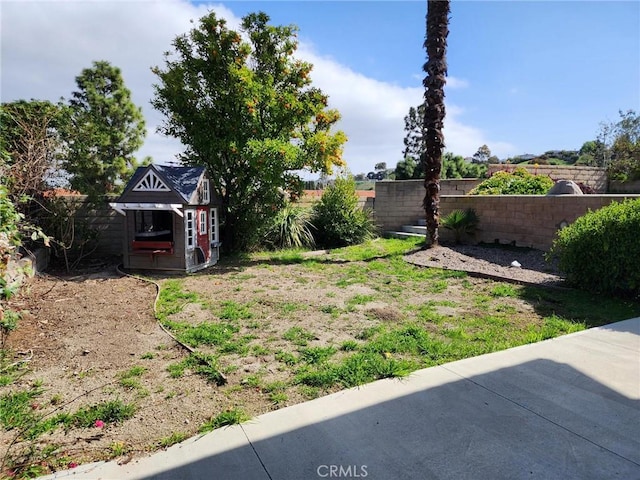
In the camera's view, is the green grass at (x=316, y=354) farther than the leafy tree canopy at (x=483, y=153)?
No

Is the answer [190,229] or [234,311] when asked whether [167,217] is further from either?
[234,311]

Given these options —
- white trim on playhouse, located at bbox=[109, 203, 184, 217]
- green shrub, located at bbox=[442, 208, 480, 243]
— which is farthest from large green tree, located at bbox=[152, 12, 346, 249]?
green shrub, located at bbox=[442, 208, 480, 243]

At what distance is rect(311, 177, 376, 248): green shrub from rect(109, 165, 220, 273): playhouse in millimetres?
3970

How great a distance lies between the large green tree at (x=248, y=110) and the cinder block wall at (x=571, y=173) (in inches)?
350

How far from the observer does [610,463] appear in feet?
7.13

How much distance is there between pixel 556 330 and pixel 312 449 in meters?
3.45

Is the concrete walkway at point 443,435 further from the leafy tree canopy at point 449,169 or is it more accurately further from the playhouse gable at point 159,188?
the leafy tree canopy at point 449,169

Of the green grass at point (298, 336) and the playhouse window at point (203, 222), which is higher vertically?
the playhouse window at point (203, 222)

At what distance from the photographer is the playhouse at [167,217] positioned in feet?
23.8

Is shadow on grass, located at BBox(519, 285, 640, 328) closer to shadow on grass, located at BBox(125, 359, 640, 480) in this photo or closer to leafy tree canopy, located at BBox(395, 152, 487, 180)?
shadow on grass, located at BBox(125, 359, 640, 480)

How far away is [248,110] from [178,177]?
2.04 meters

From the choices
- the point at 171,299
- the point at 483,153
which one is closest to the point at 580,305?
the point at 171,299

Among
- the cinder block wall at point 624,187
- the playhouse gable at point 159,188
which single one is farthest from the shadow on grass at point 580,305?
the cinder block wall at point 624,187

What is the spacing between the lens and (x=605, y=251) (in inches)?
215
